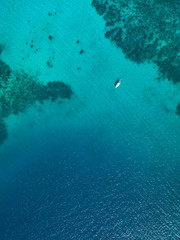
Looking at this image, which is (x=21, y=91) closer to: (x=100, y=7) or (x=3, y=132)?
(x=3, y=132)

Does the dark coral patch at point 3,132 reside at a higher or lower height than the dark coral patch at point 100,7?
lower

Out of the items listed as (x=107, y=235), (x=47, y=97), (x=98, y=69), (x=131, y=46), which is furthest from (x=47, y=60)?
(x=107, y=235)

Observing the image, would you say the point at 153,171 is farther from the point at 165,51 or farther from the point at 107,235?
the point at 165,51

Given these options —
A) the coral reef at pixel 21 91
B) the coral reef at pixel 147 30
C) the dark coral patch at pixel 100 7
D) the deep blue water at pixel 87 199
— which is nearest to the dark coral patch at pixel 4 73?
the coral reef at pixel 21 91

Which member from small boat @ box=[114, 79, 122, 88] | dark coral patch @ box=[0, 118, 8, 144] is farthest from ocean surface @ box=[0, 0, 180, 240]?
small boat @ box=[114, 79, 122, 88]

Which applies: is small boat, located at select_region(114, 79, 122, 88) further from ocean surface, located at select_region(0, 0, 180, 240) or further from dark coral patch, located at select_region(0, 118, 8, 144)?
dark coral patch, located at select_region(0, 118, 8, 144)

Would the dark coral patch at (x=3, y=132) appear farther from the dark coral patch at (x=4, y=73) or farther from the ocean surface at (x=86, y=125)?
the dark coral patch at (x=4, y=73)
